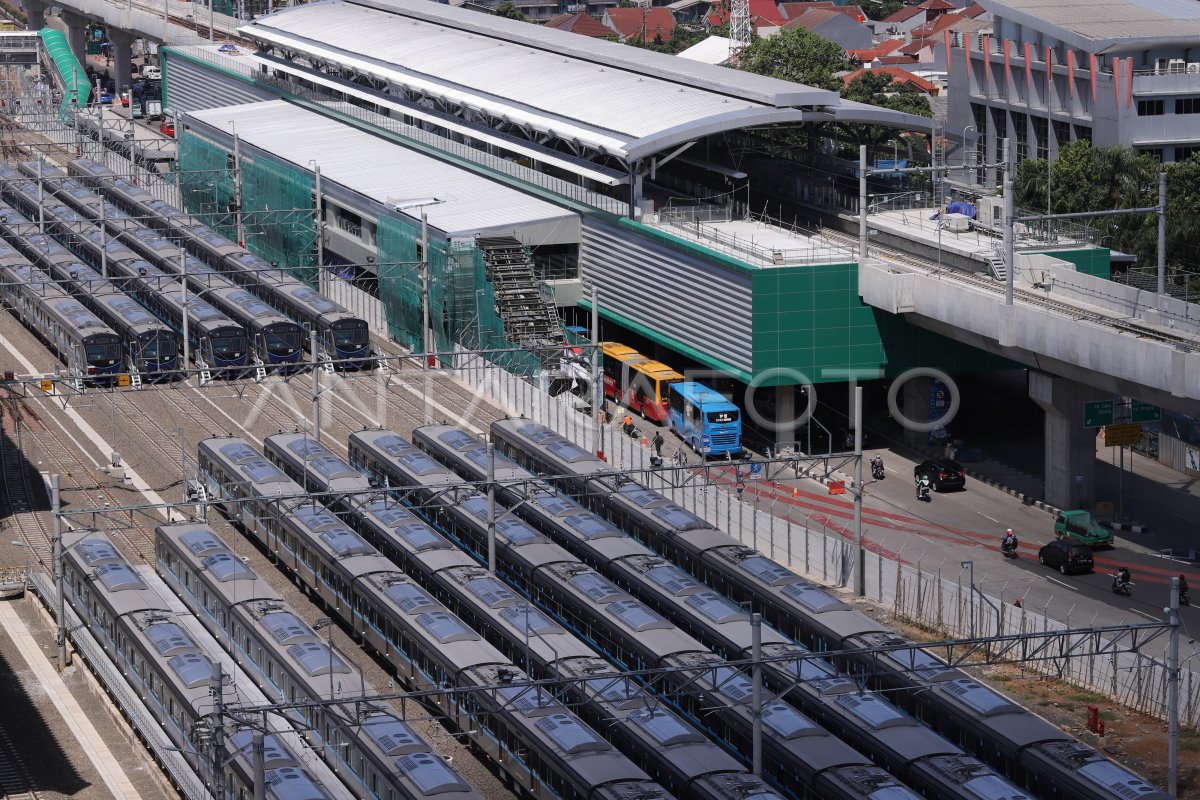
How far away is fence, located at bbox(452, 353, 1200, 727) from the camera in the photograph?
52.6 m

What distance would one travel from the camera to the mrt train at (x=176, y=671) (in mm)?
43812

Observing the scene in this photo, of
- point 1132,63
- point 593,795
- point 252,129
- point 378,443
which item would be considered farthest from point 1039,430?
point 252,129

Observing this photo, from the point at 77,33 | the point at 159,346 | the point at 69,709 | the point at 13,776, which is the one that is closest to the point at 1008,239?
the point at 69,709

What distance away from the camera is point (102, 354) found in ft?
273

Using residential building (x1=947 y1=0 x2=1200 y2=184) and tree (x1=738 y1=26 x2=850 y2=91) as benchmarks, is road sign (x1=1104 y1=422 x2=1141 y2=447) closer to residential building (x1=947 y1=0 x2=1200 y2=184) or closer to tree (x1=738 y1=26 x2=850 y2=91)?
residential building (x1=947 y1=0 x2=1200 y2=184)

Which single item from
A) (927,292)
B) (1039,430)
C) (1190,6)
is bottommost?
(1039,430)

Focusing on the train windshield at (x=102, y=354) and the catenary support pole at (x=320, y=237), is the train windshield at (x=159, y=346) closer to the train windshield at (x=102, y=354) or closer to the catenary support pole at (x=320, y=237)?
the train windshield at (x=102, y=354)

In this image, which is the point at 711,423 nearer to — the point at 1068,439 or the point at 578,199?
the point at 1068,439

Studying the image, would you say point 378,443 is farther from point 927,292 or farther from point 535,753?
point 535,753

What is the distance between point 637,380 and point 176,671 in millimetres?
35085

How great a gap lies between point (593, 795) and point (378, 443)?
2916 centimetres

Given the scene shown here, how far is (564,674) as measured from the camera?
48219 mm

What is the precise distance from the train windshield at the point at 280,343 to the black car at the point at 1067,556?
36.1 meters

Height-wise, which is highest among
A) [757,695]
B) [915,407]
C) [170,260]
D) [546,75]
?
[546,75]
